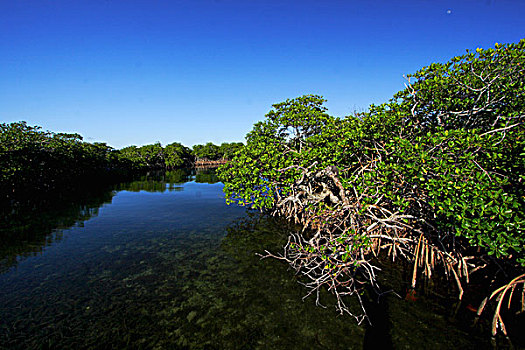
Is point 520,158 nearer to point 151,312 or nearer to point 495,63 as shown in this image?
point 495,63

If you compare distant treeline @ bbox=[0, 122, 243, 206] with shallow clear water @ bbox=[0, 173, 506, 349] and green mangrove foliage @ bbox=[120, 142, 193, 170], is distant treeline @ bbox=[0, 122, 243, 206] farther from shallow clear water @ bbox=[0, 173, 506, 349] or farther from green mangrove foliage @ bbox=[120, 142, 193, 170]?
green mangrove foliage @ bbox=[120, 142, 193, 170]

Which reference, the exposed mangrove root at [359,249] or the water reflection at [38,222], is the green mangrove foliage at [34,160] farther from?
the exposed mangrove root at [359,249]

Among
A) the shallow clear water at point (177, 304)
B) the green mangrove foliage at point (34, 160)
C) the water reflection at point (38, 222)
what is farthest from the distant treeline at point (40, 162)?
the shallow clear water at point (177, 304)

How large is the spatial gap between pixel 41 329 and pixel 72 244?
7.51 meters

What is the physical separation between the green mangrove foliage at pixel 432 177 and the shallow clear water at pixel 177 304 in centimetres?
90

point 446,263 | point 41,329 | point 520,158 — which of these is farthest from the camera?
point 446,263

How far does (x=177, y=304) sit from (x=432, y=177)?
847 centimetres

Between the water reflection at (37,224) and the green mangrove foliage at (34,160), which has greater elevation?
the green mangrove foliage at (34,160)

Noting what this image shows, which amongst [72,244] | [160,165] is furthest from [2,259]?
[160,165]

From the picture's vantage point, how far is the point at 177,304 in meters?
7.51

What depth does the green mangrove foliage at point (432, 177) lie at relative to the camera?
18.1 feet

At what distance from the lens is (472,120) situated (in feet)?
28.6

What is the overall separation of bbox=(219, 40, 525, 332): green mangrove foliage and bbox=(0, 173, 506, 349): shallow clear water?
0.90 metres

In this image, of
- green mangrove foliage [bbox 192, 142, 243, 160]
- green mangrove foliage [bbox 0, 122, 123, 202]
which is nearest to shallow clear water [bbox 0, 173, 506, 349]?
green mangrove foliage [bbox 0, 122, 123, 202]
